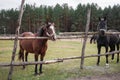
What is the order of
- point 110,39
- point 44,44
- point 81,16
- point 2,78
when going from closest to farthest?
point 2,78 < point 44,44 < point 110,39 < point 81,16

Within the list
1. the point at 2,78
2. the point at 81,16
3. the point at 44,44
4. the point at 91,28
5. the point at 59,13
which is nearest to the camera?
the point at 2,78

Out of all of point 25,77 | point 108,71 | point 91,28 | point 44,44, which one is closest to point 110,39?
point 108,71

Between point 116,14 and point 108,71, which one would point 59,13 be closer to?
point 116,14

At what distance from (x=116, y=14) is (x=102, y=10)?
925 cm

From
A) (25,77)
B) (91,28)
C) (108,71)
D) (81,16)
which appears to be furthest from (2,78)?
(81,16)

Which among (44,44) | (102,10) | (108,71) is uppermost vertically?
(102,10)

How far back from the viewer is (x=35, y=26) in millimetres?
65250

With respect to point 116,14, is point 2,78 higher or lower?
lower

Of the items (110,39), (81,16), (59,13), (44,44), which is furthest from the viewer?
(59,13)

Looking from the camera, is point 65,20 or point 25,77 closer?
point 25,77

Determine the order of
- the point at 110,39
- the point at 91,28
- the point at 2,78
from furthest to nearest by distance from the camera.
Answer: the point at 91,28 → the point at 110,39 → the point at 2,78

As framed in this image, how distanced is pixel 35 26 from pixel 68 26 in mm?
10412

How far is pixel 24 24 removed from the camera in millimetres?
64625

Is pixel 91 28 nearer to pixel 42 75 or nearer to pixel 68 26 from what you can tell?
pixel 68 26
